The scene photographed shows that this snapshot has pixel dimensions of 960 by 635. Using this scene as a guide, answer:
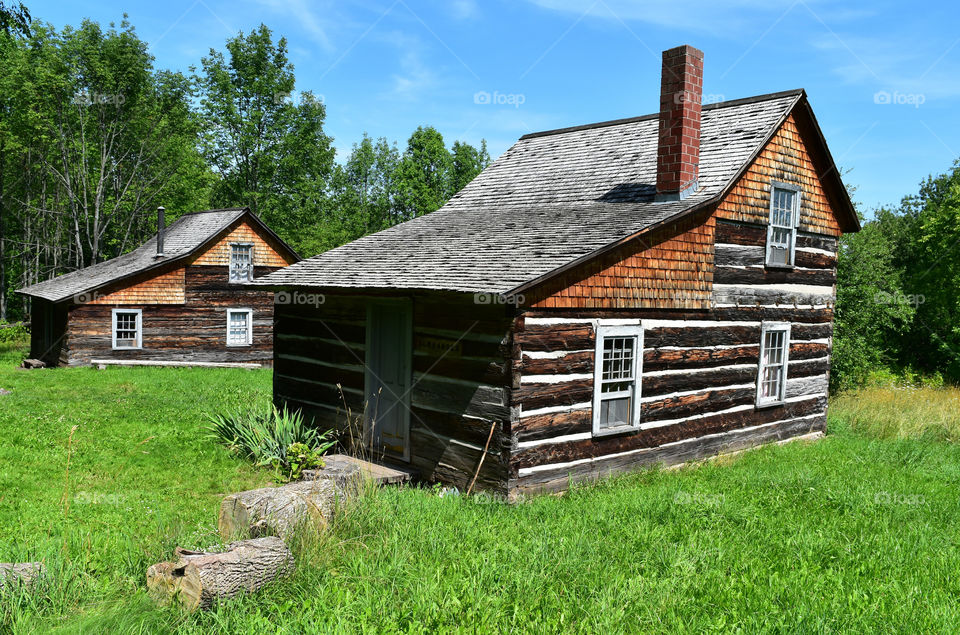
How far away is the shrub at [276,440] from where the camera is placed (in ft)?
34.0

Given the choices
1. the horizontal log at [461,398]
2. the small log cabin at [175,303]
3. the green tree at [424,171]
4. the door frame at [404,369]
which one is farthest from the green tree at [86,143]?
the horizontal log at [461,398]

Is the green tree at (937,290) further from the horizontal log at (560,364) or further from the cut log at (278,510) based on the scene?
the cut log at (278,510)

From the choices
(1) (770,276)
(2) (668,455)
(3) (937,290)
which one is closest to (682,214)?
(1) (770,276)

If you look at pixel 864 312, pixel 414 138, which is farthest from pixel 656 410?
pixel 414 138

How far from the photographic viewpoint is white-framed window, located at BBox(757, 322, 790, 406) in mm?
12648

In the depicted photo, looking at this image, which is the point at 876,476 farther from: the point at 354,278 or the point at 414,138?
the point at 414,138

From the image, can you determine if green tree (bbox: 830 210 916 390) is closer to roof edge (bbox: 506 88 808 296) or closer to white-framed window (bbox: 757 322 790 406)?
white-framed window (bbox: 757 322 790 406)

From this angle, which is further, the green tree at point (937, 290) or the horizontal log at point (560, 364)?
the green tree at point (937, 290)

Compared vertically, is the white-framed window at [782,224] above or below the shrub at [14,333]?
above

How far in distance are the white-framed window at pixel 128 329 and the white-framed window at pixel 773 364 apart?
67.6 ft

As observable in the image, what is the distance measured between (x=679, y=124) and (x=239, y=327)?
771 inches

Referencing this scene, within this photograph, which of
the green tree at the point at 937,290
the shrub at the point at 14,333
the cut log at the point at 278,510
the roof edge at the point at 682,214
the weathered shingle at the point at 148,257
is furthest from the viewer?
the green tree at the point at 937,290

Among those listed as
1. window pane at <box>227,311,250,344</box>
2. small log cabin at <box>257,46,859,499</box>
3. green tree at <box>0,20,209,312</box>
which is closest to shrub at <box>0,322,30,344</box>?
green tree at <box>0,20,209,312</box>

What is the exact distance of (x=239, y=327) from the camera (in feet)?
84.4
